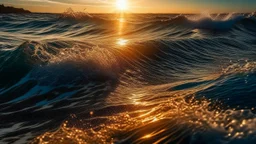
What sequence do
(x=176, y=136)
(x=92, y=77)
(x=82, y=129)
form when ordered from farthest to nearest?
(x=92, y=77)
(x=82, y=129)
(x=176, y=136)

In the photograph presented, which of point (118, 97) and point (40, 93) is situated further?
point (40, 93)

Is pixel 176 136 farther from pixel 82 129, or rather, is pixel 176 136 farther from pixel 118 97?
pixel 118 97

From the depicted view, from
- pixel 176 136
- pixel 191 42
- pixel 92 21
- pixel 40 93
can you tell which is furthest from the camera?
pixel 92 21

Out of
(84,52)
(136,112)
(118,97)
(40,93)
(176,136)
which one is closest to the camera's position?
(176,136)

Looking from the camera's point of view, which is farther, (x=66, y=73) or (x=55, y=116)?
(x=66, y=73)

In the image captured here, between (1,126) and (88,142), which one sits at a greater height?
(88,142)

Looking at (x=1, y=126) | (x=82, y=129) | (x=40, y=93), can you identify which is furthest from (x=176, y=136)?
(x=40, y=93)

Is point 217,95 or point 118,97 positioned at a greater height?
point 217,95

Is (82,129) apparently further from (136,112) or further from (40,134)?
(136,112)

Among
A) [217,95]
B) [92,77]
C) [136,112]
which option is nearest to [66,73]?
[92,77]
